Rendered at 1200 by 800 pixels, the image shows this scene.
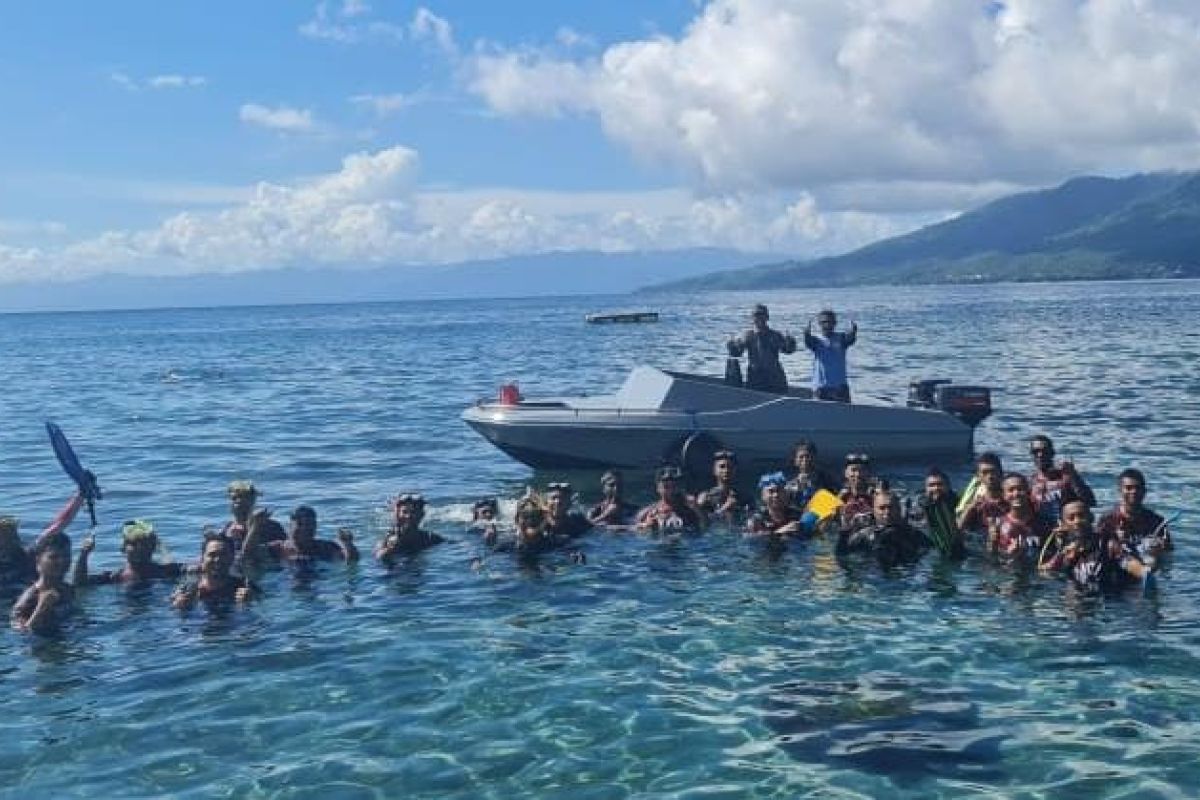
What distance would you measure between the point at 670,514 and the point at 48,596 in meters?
7.58

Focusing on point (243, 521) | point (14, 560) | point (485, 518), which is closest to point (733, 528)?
point (485, 518)

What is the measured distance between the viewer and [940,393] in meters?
21.8

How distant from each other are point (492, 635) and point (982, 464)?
22.3ft

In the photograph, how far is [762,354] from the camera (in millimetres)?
20672

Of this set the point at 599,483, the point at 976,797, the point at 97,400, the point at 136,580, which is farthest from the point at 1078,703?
the point at 97,400

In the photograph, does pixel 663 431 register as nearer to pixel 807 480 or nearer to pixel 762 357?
pixel 762 357

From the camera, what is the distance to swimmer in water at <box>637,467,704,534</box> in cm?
1562

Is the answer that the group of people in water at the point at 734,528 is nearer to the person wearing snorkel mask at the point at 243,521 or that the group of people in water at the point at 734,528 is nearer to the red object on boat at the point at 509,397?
the person wearing snorkel mask at the point at 243,521

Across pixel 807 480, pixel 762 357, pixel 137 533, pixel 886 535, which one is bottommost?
pixel 886 535

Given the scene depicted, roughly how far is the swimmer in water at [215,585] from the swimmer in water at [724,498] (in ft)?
21.1

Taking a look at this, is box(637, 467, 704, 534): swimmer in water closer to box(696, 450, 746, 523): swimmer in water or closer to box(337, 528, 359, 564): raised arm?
box(696, 450, 746, 523): swimmer in water

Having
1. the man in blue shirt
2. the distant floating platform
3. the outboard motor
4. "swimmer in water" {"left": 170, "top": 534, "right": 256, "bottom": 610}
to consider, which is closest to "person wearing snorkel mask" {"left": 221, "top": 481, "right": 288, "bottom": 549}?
"swimmer in water" {"left": 170, "top": 534, "right": 256, "bottom": 610}

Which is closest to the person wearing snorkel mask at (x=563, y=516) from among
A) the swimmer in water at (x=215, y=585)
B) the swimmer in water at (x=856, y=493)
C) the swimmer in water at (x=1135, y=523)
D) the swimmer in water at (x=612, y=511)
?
the swimmer in water at (x=612, y=511)

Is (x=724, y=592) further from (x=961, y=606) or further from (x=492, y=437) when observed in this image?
(x=492, y=437)
